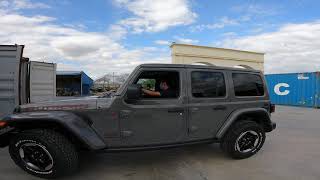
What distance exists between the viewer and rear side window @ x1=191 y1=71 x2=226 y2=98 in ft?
18.4

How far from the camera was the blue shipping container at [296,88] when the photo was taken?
18.9 meters

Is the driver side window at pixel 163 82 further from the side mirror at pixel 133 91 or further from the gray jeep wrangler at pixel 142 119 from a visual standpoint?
the side mirror at pixel 133 91

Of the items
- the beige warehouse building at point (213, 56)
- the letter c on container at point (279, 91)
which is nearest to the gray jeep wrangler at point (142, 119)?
the letter c on container at point (279, 91)

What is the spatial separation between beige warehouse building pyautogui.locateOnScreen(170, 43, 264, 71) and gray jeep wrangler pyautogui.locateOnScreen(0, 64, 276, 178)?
1957 centimetres

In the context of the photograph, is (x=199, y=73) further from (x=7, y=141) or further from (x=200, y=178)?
(x=7, y=141)

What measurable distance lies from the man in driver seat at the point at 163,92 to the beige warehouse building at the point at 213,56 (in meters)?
20.0

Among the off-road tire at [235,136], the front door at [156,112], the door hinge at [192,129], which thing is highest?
the front door at [156,112]

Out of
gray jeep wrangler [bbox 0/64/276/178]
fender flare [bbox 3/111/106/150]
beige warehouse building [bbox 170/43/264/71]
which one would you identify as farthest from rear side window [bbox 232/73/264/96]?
beige warehouse building [bbox 170/43/264/71]

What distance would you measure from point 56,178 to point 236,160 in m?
3.22

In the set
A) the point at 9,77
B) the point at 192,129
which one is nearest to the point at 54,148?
the point at 192,129

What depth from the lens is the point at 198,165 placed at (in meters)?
5.82

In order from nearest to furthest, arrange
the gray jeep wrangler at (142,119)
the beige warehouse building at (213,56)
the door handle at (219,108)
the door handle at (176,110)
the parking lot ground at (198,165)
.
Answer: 1. the gray jeep wrangler at (142,119)
2. the parking lot ground at (198,165)
3. the door handle at (176,110)
4. the door handle at (219,108)
5. the beige warehouse building at (213,56)

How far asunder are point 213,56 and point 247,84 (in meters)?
22.3

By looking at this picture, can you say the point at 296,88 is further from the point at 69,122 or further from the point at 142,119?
the point at 69,122
